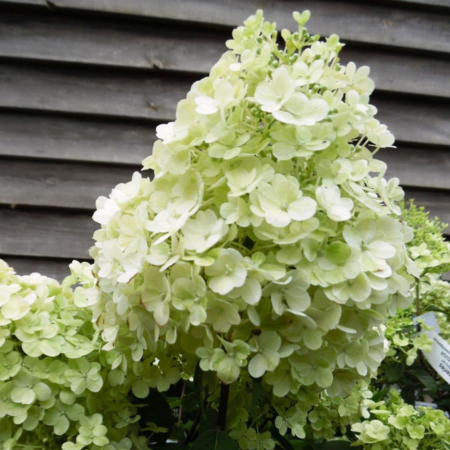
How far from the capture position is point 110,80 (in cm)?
132

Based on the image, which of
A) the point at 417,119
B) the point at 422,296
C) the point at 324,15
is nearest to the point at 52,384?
the point at 422,296

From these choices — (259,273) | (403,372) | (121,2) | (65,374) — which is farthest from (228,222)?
(121,2)

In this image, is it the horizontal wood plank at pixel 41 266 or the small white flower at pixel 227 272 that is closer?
the small white flower at pixel 227 272

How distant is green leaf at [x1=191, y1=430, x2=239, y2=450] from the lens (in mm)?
444

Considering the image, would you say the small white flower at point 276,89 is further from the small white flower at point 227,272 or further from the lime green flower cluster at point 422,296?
the lime green flower cluster at point 422,296

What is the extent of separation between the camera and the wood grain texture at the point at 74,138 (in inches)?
51.8

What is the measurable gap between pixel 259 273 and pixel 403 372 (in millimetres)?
633

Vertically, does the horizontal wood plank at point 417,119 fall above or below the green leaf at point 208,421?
above

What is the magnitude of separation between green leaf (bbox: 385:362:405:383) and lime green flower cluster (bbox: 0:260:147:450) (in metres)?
0.48

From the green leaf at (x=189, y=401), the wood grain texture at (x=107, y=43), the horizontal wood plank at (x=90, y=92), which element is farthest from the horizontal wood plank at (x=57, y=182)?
the green leaf at (x=189, y=401)

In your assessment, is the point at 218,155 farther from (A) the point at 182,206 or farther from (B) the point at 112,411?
(B) the point at 112,411

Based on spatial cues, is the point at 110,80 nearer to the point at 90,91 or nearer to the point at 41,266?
the point at 90,91

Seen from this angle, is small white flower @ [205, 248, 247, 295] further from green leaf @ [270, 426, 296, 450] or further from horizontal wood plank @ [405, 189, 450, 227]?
horizontal wood plank @ [405, 189, 450, 227]

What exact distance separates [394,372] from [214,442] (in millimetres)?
459
